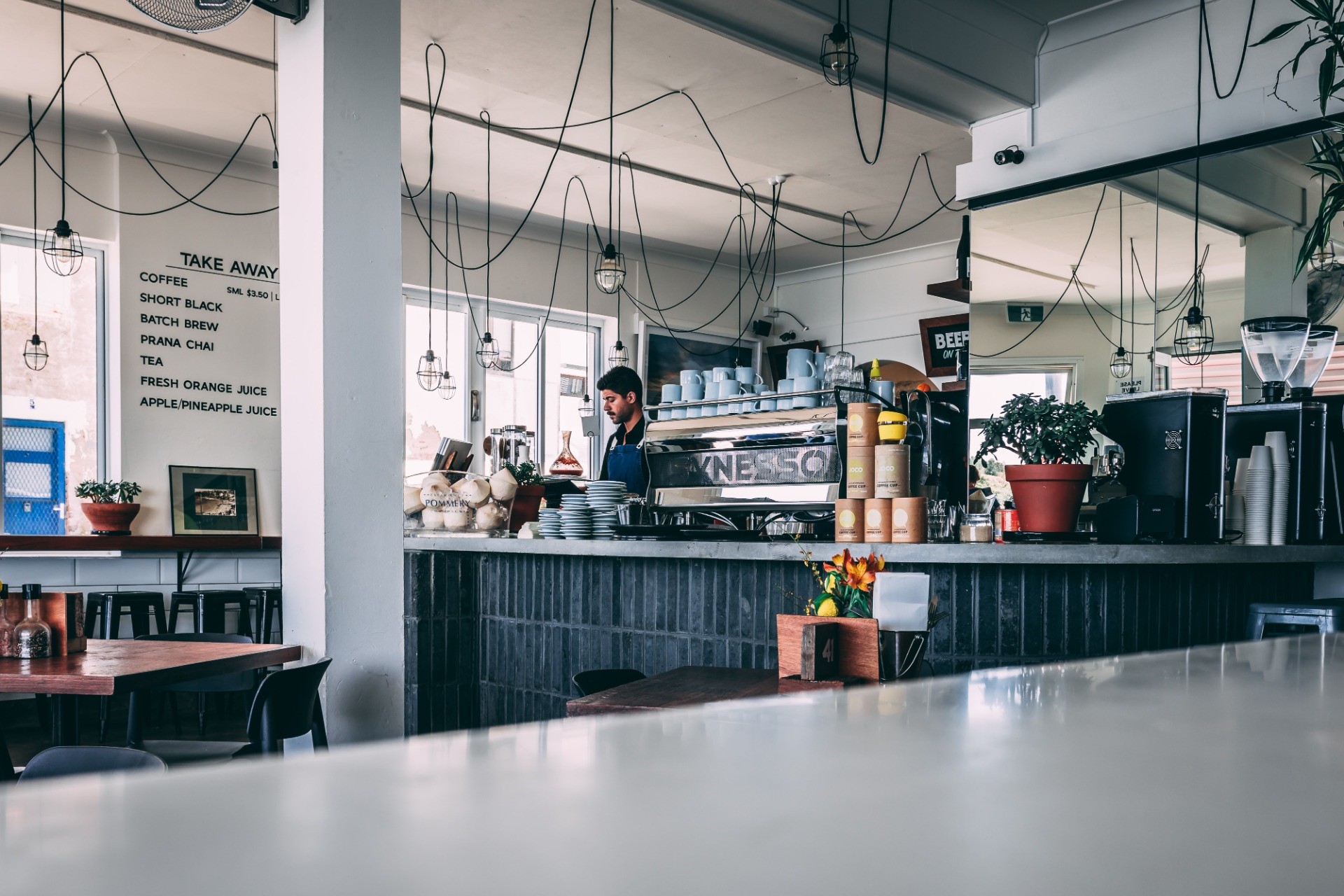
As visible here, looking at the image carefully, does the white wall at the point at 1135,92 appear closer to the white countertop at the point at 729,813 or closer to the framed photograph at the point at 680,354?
the framed photograph at the point at 680,354

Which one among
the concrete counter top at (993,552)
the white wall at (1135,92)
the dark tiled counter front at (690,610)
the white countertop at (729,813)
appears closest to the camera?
the white countertop at (729,813)

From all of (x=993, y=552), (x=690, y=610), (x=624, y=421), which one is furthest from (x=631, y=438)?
(x=993, y=552)

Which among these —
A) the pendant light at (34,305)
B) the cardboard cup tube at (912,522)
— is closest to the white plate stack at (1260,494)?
the cardboard cup tube at (912,522)

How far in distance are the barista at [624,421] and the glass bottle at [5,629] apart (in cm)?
291

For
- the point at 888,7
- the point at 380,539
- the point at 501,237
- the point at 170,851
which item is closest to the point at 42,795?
the point at 170,851

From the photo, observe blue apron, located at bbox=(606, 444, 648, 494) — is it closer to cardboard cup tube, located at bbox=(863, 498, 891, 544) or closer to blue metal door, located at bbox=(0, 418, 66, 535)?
A: cardboard cup tube, located at bbox=(863, 498, 891, 544)

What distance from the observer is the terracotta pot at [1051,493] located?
3.44m

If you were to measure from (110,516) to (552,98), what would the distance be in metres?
3.81

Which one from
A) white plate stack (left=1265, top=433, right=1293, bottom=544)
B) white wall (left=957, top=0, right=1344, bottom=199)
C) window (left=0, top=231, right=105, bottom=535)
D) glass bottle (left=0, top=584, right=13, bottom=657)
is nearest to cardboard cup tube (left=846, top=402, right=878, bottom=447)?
white plate stack (left=1265, top=433, right=1293, bottom=544)

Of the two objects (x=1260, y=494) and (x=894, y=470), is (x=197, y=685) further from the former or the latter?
(x=1260, y=494)

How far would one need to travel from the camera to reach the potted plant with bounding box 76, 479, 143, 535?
6441 mm

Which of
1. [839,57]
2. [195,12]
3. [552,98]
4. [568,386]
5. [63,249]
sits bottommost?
[568,386]

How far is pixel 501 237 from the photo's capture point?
358 inches

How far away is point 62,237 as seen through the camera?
5.55 meters
